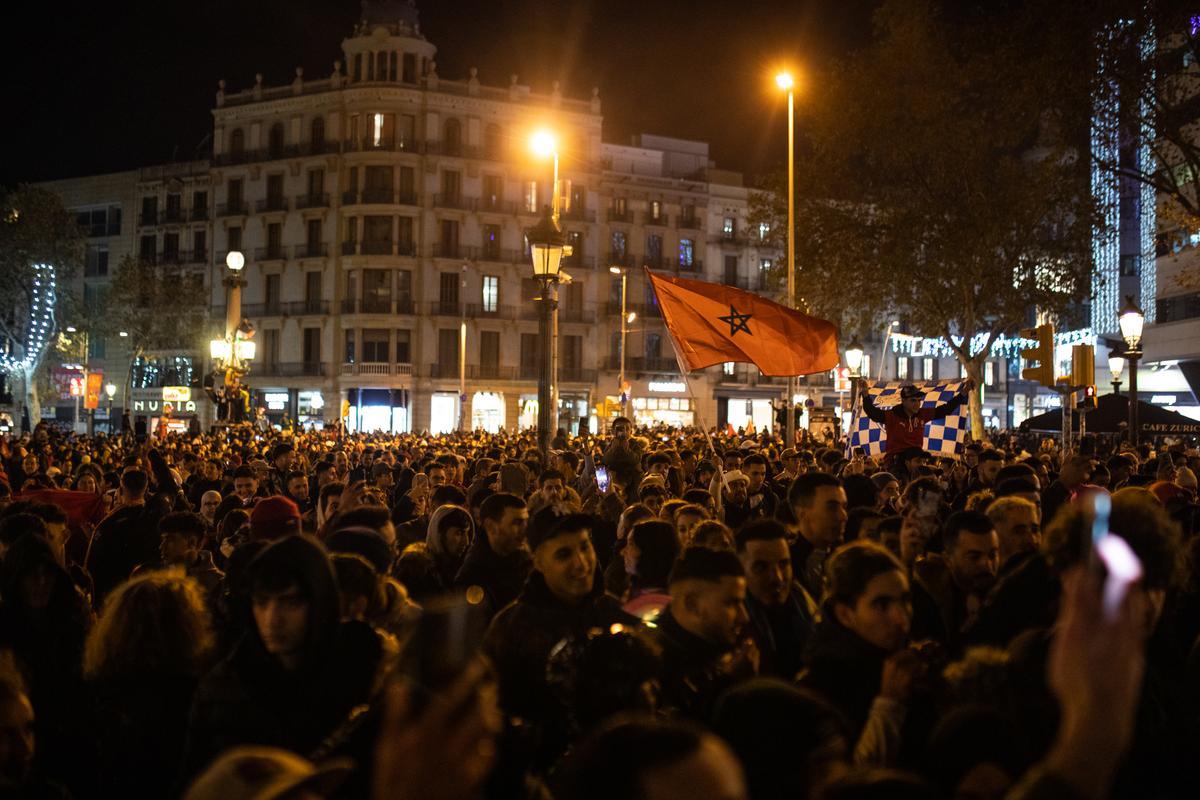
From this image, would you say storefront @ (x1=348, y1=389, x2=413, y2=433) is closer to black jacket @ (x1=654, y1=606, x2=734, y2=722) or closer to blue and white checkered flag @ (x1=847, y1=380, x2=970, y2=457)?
blue and white checkered flag @ (x1=847, y1=380, x2=970, y2=457)

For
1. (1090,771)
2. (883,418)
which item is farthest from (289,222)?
(1090,771)

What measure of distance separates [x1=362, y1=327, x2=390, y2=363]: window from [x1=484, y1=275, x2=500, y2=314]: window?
573 cm

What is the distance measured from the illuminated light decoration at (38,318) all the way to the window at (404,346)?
16.4m

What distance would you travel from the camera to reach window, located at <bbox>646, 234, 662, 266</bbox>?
199ft

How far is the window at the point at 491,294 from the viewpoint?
5747cm

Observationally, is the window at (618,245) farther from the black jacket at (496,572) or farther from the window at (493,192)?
the black jacket at (496,572)

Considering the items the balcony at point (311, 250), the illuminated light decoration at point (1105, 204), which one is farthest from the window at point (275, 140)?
the illuminated light decoration at point (1105, 204)

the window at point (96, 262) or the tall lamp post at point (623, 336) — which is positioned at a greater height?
the window at point (96, 262)

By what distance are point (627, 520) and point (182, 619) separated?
3509 millimetres

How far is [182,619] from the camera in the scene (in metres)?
3.47

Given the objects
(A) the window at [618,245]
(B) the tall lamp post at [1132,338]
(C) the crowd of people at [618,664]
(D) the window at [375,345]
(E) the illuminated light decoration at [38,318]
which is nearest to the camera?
(C) the crowd of people at [618,664]

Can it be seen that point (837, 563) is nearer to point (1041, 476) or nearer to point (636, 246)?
point (1041, 476)

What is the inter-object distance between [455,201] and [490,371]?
9.46 metres

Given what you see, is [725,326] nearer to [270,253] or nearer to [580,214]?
[580,214]
